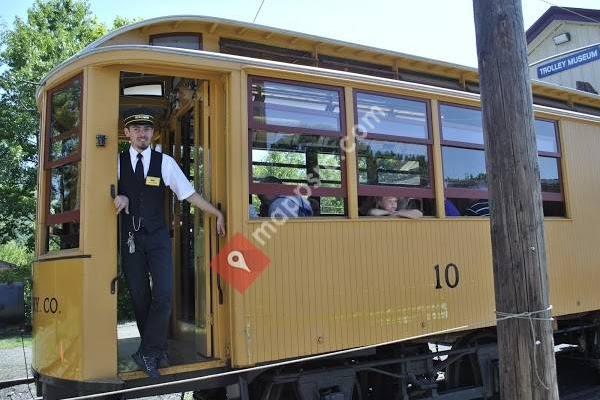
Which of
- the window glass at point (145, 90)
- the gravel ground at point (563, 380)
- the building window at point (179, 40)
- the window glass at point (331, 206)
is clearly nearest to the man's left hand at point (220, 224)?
the window glass at point (331, 206)

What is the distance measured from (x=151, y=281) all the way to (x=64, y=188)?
934 millimetres

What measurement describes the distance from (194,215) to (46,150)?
3.99 feet

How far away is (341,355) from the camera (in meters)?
4.37

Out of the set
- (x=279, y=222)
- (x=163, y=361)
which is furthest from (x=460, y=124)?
(x=163, y=361)

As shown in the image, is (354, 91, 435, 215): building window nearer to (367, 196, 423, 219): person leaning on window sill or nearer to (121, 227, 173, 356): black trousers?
(367, 196, 423, 219): person leaning on window sill

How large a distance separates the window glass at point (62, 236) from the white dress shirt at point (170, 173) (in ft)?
1.63

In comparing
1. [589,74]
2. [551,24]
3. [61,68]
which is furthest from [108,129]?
[551,24]

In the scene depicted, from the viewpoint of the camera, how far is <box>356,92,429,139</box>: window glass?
4540 millimetres

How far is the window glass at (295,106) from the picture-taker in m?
4.09

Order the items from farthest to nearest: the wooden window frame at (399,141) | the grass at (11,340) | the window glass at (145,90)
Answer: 1. the grass at (11,340)
2. the window glass at (145,90)
3. the wooden window frame at (399,141)

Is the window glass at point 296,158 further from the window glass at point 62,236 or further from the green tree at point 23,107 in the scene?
the green tree at point 23,107

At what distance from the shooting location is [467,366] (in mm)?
5359

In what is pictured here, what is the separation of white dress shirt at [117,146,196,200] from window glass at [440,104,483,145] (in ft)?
7.87

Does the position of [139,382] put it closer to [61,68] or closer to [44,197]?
[44,197]
